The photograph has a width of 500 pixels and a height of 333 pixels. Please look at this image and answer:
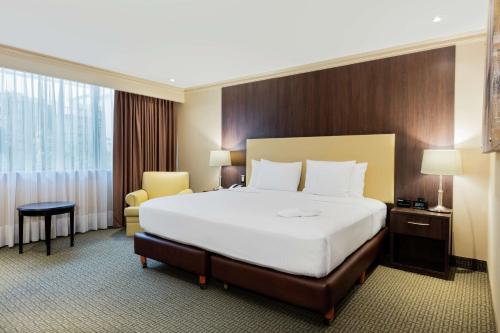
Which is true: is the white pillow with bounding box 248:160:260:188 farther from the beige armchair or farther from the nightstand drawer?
the nightstand drawer

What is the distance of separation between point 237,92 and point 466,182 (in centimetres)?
355

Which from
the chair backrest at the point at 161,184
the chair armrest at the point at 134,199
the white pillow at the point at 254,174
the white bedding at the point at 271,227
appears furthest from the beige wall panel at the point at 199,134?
the white bedding at the point at 271,227

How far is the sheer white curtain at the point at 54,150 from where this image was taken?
150 inches

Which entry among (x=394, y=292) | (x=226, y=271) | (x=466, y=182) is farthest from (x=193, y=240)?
(x=466, y=182)

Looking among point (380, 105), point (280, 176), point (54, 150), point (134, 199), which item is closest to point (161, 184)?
point (134, 199)

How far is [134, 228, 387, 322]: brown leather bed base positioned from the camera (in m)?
1.95

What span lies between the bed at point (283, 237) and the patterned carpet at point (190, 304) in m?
0.19

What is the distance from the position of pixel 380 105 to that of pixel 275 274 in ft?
8.77

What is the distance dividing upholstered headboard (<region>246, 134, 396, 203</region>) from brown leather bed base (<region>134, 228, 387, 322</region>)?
772 millimetres

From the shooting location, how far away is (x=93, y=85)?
179 inches

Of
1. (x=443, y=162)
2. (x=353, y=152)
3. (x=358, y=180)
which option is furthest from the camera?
(x=353, y=152)

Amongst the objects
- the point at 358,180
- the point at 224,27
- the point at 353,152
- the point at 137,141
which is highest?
the point at 224,27

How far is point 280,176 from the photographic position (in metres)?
4.07

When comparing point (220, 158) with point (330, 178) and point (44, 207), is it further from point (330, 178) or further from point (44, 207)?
point (44, 207)
